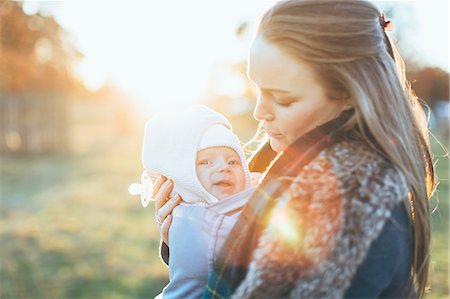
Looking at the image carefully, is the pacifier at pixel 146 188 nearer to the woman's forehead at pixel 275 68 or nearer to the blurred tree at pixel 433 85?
the woman's forehead at pixel 275 68

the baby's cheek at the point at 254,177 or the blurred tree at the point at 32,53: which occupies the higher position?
the blurred tree at the point at 32,53

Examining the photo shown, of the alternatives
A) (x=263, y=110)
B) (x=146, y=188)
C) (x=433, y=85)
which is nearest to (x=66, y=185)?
(x=146, y=188)

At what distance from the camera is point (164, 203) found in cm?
200

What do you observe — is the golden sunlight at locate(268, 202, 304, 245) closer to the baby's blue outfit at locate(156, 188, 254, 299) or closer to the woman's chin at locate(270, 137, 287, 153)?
the baby's blue outfit at locate(156, 188, 254, 299)

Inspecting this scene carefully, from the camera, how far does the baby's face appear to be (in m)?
1.94

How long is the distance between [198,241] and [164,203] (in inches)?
14.0

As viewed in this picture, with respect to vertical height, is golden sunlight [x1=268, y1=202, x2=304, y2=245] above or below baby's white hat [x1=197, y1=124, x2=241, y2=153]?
below

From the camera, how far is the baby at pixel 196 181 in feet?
5.44

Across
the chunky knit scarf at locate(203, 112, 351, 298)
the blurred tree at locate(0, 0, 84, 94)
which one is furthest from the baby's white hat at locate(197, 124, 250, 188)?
the blurred tree at locate(0, 0, 84, 94)

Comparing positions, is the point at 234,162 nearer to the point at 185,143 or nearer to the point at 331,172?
the point at 185,143

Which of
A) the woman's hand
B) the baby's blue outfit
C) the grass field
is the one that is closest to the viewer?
the baby's blue outfit


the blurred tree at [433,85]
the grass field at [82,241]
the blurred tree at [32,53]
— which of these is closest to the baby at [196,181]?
the grass field at [82,241]

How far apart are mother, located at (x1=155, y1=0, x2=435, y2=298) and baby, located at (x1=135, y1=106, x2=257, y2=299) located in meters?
0.15

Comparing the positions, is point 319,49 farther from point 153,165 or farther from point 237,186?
point 153,165
